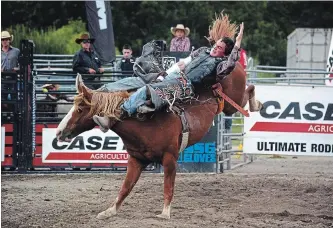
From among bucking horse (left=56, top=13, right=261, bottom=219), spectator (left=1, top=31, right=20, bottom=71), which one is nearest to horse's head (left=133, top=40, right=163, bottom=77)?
bucking horse (left=56, top=13, right=261, bottom=219)

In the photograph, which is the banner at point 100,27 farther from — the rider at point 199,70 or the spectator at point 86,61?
the rider at point 199,70

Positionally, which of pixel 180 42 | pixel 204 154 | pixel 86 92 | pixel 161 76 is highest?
pixel 180 42

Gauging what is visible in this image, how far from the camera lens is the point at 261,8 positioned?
41.4 m

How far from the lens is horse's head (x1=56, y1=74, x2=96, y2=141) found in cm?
755

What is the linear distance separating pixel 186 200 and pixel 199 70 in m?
1.72

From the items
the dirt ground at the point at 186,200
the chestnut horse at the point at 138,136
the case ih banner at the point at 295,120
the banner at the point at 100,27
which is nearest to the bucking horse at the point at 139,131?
the chestnut horse at the point at 138,136

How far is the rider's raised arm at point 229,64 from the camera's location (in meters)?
7.73

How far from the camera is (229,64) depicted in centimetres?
773

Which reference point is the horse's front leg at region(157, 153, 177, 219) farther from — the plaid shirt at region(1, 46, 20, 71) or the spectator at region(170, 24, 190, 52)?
the plaid shirt at region(1, 46, 20, 71)

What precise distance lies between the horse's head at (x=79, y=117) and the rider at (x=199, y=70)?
0.28m

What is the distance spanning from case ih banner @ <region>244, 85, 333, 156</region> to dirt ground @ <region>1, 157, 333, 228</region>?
0.39 metres

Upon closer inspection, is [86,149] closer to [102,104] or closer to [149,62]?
[149,62]

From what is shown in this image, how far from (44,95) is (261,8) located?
30.2m

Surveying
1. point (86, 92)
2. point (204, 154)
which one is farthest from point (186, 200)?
point (204, 154)
